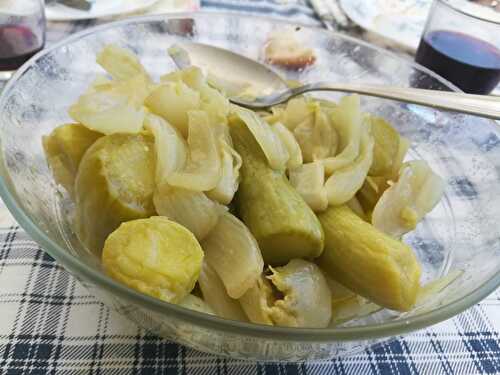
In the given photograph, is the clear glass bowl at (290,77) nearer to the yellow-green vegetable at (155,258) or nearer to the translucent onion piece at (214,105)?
the yellow-green vegetable at (155,258)

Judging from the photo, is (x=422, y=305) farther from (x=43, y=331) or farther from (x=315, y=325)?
(x=43, y=331)

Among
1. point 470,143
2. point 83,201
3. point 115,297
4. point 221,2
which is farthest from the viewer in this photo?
point 221,2

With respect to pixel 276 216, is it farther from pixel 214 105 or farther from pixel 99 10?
pixel 99 10

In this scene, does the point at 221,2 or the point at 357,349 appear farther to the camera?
the point at 221,2

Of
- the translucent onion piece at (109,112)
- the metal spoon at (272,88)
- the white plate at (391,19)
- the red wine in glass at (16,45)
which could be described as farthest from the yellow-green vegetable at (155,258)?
the white plate at (391,19)

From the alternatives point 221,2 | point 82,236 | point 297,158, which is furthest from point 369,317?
point 221,2

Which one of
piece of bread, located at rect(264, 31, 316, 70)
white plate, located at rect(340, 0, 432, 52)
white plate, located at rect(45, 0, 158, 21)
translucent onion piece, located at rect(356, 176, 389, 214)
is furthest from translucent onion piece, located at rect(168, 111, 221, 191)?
white plate, located at rect(340, 0, 432, 52)
